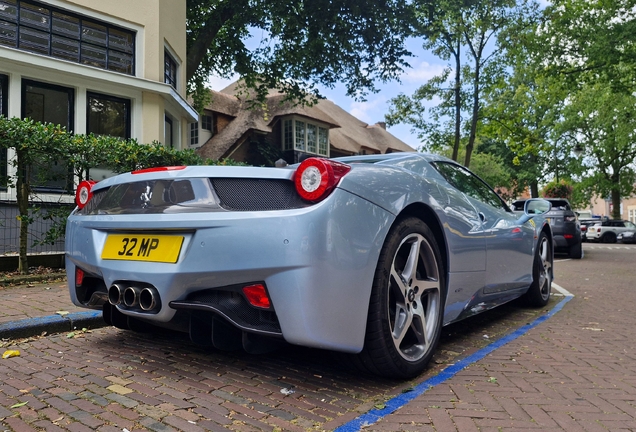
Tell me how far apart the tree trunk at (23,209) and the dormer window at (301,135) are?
21128 mm

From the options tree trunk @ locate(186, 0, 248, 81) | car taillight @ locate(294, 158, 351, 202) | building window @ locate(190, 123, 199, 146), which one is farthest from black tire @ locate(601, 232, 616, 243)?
car taillight @ locate(294, 158, 351, 202)

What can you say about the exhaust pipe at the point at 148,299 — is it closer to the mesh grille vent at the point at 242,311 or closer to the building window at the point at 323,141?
the mesh grille vent at the point at 242,311

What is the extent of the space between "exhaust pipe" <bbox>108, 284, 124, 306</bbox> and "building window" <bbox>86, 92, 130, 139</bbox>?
9167mm

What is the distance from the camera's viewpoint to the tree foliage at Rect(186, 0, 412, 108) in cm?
1554

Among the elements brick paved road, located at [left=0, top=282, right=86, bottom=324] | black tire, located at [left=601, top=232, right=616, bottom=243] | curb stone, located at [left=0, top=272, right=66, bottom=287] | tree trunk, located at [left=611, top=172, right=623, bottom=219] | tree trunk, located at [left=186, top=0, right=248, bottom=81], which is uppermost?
tree trunk, located at [left=186, top=0, right=248, bottom=81]

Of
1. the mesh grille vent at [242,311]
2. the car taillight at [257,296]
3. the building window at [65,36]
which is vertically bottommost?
the mesh grille vent at [242,311]

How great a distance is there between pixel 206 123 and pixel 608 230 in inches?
893

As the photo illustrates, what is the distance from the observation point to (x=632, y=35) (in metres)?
12.7

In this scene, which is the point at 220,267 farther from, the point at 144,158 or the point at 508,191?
the point at 508,191

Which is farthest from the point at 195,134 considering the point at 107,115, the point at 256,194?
the point at 256,194

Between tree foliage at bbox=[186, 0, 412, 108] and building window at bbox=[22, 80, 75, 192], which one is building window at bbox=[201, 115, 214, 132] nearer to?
tree foliage at bbox=[186, 0, 412, 108]

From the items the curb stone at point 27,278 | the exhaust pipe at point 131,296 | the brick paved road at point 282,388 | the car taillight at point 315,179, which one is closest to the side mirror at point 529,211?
the brick paved road at point 282,388

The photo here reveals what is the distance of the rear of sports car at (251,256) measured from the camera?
2318 millimetres

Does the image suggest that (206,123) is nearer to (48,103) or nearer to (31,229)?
(48,103)
